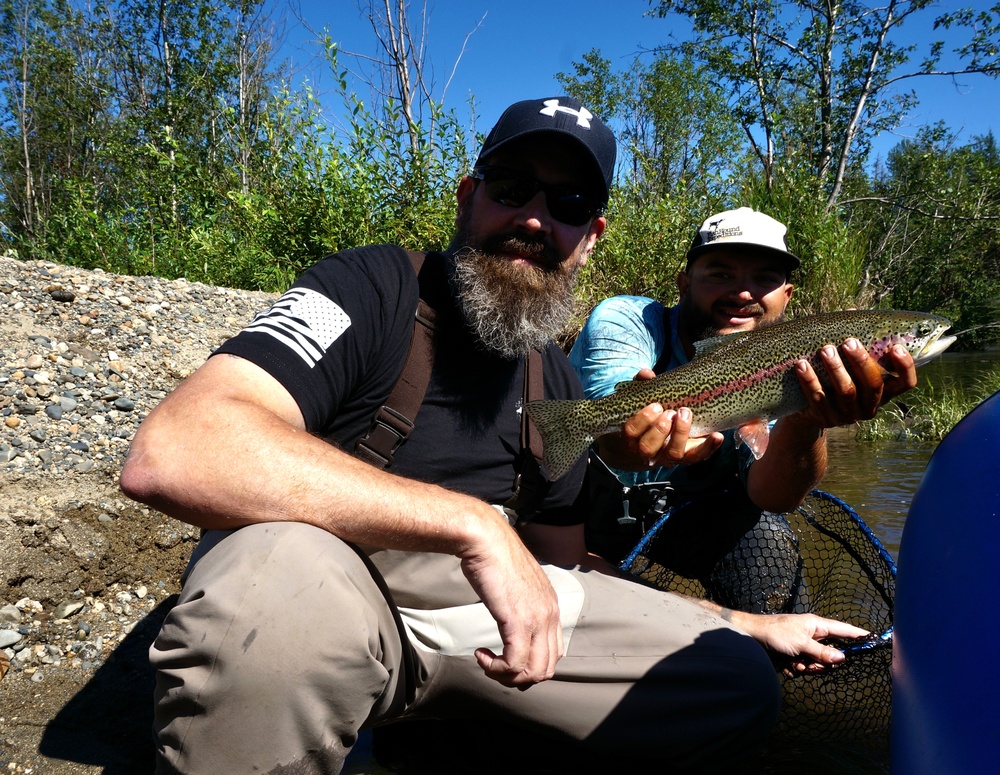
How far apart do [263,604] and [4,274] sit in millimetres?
6946

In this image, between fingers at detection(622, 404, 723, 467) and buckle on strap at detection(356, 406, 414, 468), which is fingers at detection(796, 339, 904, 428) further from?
buckle on strap at detection(356, 406, 414, 468)

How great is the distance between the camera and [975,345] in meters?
34.1

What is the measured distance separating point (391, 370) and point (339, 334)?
29 centimetres

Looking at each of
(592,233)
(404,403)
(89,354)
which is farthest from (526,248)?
(89,354)

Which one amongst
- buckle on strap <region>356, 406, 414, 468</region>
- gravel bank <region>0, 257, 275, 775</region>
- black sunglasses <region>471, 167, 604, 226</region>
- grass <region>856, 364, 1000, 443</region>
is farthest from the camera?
grass <region>856, 364, 1000, 443</region>

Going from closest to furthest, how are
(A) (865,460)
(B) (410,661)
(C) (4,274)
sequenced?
(B) (410,661)
(C) (4,274)
(A) (865,460)

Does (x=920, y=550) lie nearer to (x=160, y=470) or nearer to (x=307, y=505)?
(x=307, y=505)

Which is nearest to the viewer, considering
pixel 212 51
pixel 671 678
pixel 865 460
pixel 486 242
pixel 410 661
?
pixel 410 661

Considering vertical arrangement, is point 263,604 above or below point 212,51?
below

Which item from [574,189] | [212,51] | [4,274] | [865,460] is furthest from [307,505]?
[212,51]

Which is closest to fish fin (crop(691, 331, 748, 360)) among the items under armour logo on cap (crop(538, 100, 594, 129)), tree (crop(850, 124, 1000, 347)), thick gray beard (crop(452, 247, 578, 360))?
thick gray beard (crop(452, 247, 578, 360))

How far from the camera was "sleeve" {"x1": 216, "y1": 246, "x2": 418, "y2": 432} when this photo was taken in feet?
7.25

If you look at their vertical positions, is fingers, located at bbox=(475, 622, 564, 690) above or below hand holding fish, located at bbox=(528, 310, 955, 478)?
below

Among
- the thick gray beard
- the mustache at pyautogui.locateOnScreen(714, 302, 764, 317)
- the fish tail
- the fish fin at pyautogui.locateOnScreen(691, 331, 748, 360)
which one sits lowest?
the fish tail
